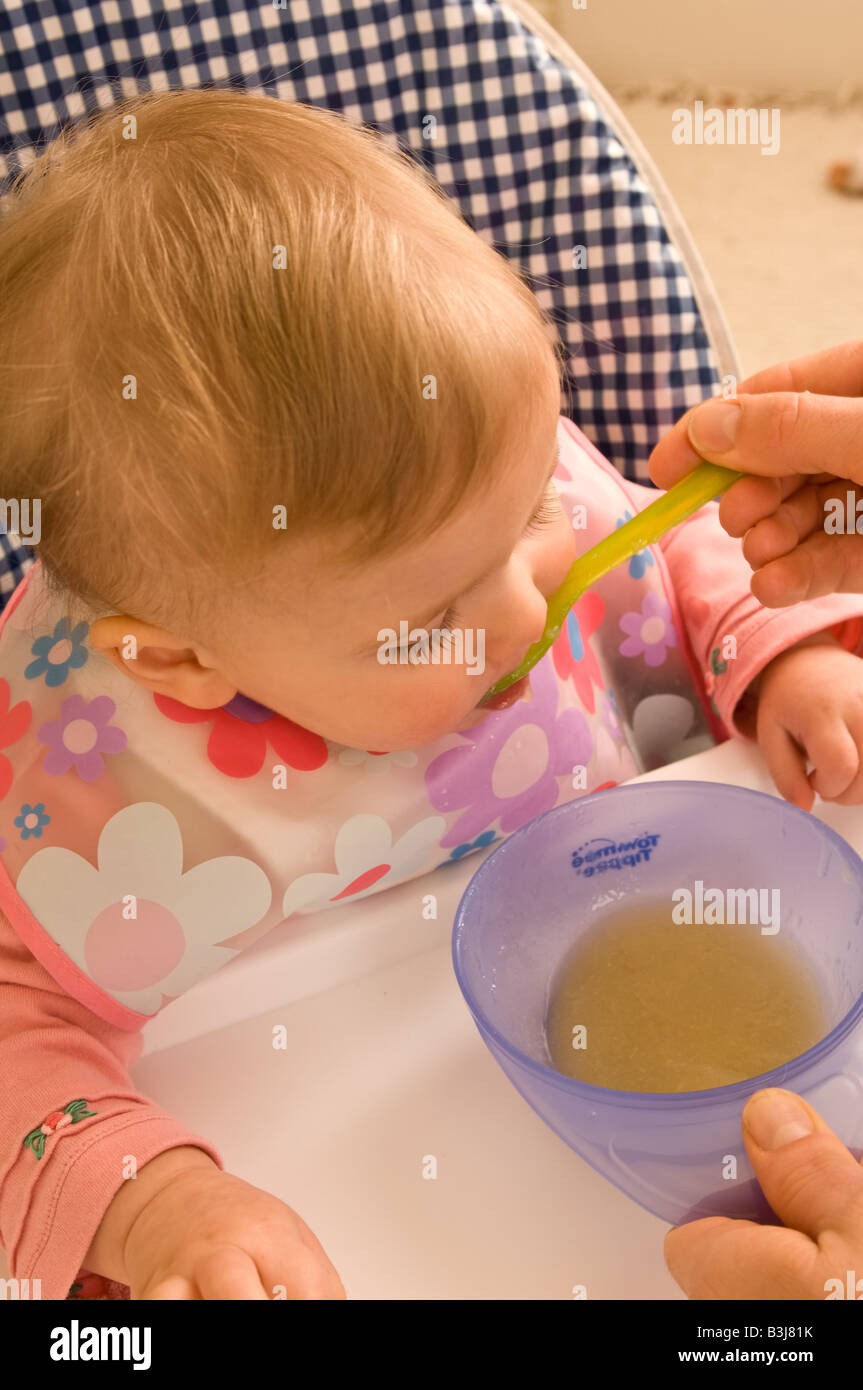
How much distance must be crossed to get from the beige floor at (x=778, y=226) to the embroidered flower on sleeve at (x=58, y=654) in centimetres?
156

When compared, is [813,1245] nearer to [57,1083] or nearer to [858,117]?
[57,1083]

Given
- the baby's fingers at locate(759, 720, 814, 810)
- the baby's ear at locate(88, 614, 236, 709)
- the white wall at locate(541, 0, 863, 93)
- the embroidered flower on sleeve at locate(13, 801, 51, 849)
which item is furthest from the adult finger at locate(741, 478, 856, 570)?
the white wall at locate(541, 0, 863, 93)

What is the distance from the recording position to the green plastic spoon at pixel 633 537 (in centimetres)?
72

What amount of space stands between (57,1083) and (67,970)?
66 millimetres

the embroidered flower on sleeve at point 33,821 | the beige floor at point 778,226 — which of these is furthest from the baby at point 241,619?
the beige floor at point 778,226

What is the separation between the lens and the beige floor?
2.19 m

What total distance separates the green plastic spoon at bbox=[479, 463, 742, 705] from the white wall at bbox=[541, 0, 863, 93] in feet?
6.86

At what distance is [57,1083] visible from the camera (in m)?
0.69

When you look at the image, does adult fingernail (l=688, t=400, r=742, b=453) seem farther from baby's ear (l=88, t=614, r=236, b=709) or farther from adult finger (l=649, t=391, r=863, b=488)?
baby's ear (l=88, t=614, r=236, b=709)

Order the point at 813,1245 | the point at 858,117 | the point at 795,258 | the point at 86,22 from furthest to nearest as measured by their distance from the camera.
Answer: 1. the point at 858,117
2. the point at 795,258
3. the point at 86,22
4. the point at 813,1245

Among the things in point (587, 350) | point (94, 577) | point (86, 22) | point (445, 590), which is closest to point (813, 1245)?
point (445, 590)

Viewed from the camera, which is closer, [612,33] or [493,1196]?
[493,1196]

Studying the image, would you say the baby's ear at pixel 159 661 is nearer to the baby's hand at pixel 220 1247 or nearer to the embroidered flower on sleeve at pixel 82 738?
the embroidered flower on sleeve at pixel 82 738

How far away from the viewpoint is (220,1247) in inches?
22.9
